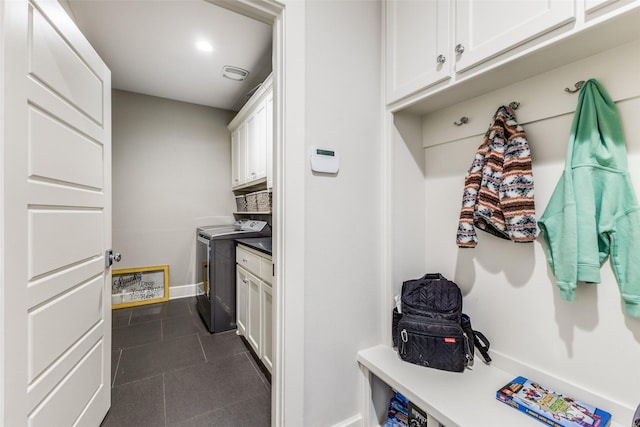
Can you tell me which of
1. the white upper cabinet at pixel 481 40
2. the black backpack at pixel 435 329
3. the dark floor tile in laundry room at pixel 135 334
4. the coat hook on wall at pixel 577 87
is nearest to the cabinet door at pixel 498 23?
the white upper cabinet at pixel 481 40

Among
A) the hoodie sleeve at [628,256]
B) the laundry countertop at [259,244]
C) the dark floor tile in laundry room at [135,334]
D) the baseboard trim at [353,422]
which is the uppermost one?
the hoodie sleeve at [628,256]

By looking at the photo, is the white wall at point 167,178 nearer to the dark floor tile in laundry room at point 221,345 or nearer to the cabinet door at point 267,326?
the dark floor tile in laundry room at point 221,345

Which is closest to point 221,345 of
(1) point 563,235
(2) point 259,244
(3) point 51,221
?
(2) point 259,244

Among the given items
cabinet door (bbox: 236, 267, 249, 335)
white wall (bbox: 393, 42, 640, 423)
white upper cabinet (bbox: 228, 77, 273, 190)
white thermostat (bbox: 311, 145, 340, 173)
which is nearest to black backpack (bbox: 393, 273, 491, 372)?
white wall (bbox: 393, 42, 640, 423)

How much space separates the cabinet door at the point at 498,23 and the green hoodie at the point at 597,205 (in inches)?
11.5

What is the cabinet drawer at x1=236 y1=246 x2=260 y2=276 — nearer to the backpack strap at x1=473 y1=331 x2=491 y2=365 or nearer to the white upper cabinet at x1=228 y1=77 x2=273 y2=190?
the white upper cabinet at x1=228 y1=77 x2=273 y2=190

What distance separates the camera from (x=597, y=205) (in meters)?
0.95

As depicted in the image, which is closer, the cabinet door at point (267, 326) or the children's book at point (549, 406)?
the children's book at point (549, 406)

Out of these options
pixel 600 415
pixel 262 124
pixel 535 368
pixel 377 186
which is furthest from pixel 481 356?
pixel 262 124

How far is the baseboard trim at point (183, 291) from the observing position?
11.5 ft

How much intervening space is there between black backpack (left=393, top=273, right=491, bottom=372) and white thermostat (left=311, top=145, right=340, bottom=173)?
725 mm

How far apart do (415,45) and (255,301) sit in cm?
190

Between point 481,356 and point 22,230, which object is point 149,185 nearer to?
point 22,230

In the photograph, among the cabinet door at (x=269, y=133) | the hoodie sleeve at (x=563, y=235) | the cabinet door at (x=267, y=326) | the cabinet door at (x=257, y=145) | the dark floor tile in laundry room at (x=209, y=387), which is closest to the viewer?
the hoodie sleeve at (x=563, y=235)
